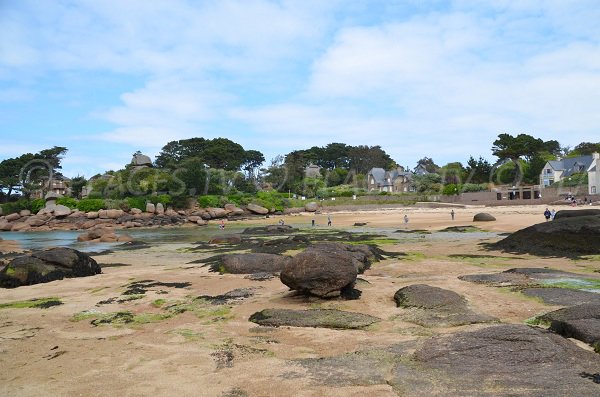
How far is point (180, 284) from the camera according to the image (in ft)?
45.6

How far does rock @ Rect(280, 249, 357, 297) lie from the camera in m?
10.4

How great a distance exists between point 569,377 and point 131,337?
23.4ft

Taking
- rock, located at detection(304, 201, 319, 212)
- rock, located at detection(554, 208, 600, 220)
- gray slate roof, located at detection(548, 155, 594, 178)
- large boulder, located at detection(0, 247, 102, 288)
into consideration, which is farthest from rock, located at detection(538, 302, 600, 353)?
gray slate roof, located at detection(548, 155, 594, 178)

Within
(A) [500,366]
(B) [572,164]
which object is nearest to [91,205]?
(A) [500,366]

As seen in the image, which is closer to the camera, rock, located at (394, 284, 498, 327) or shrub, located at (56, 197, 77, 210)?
rock, located at (394, 284, 498, 327)

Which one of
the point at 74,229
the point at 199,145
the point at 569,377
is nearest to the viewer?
the point at 569,377

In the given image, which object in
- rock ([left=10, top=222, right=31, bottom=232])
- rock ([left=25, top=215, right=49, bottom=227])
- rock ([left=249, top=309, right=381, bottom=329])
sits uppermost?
rock ([left=249, top=309, right=381, bottom=329])

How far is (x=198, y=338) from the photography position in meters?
8.11

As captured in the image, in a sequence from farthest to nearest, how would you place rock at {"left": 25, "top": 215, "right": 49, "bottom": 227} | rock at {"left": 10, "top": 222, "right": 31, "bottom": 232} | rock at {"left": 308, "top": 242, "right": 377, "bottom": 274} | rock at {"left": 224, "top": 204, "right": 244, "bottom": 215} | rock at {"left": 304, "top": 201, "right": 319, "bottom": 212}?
rock at {"left": 304, "top": 201, "right": 319, "bottom": 212} < rock at {"left": 224, "top": 204, "right": 244, "bottom": 215} < rock at {"left": 25, "top": 215, "right": 49, "bottom": 227} < rock at {"left": 10, "top": 222, "right": 31, "bottom": 232} < rock at {"left": 308, "top": 242, "right": 377, "bottom": 274}

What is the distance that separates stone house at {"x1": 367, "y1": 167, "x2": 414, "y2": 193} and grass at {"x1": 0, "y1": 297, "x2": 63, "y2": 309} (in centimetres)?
9119

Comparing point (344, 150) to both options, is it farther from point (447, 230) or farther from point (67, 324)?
point (67, 324)

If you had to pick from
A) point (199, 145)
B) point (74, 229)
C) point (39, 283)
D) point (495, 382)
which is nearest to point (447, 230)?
point (39, 283)

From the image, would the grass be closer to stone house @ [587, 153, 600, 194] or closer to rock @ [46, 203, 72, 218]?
rock @ [46, 203, 72, 218]

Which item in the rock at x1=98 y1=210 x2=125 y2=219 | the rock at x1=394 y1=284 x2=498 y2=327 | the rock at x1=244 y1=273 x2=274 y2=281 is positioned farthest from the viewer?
the rock at x1=98 y1=210 x2=125 y2=219
